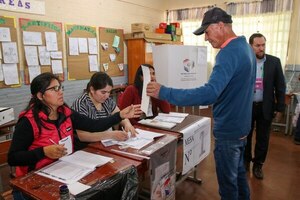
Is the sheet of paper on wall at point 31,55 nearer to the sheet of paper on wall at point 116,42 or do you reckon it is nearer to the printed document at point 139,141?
the sheet of paper on wall at point 116,42

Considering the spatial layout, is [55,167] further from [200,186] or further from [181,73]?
[181,73]

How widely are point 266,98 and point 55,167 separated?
2.26 metres

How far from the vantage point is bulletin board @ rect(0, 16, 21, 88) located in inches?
124

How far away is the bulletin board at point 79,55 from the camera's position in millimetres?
4036

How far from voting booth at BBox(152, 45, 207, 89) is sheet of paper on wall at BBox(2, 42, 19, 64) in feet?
6.64

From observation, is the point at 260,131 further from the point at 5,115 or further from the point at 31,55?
the point at 31,55

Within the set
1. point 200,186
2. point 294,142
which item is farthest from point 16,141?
point 294,142

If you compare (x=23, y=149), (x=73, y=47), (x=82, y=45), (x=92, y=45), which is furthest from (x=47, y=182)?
(x=92, y=45)

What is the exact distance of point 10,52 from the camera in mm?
3246

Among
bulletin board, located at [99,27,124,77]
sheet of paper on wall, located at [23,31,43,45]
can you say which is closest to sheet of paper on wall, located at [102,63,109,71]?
bulletin board, located at [99,27,124,77]

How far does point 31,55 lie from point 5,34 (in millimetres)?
422

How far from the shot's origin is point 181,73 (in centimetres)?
377

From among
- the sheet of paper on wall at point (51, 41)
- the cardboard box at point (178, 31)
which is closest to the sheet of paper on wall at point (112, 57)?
the sheet of paper on wall at point (51, 41)

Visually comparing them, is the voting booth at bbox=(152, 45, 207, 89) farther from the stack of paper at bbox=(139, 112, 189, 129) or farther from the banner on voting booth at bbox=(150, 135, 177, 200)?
the banner on voting booth at bbox=(150, 135, 177, 200)
